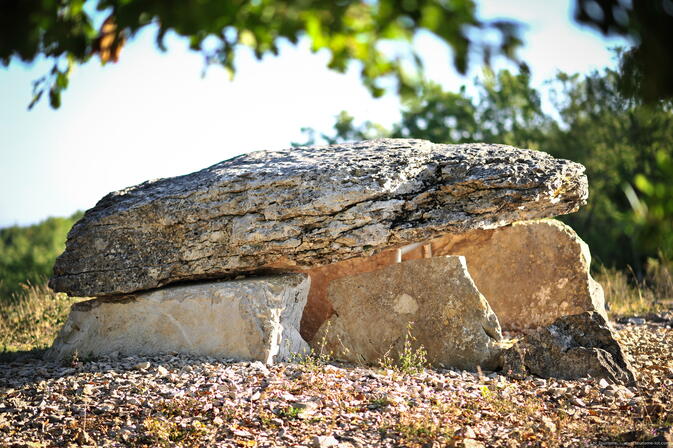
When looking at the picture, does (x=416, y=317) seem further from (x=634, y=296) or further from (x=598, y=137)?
(x=598, y=137)

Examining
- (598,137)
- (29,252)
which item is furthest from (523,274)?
(29,252)

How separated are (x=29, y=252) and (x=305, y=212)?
47.1 feet

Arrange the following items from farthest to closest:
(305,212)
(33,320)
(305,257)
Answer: (33,320) → (305,257) → (305,212)

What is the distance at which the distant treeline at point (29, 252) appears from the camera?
14172 millimetres

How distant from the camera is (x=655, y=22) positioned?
101 inches

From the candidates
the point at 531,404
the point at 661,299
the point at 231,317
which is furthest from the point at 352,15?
the point at 661,299

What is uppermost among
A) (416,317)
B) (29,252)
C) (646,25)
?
(646,25)

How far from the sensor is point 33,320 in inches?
424

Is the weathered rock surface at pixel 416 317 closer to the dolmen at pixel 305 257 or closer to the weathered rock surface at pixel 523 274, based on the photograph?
the dolmen at pixel 305 257

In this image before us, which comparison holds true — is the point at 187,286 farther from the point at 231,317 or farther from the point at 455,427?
the point at 455,427

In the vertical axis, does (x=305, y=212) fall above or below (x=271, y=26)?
below

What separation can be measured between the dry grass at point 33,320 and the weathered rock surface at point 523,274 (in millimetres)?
4182

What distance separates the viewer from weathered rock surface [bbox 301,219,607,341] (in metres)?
8.97

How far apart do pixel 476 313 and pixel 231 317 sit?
2.88 meters
